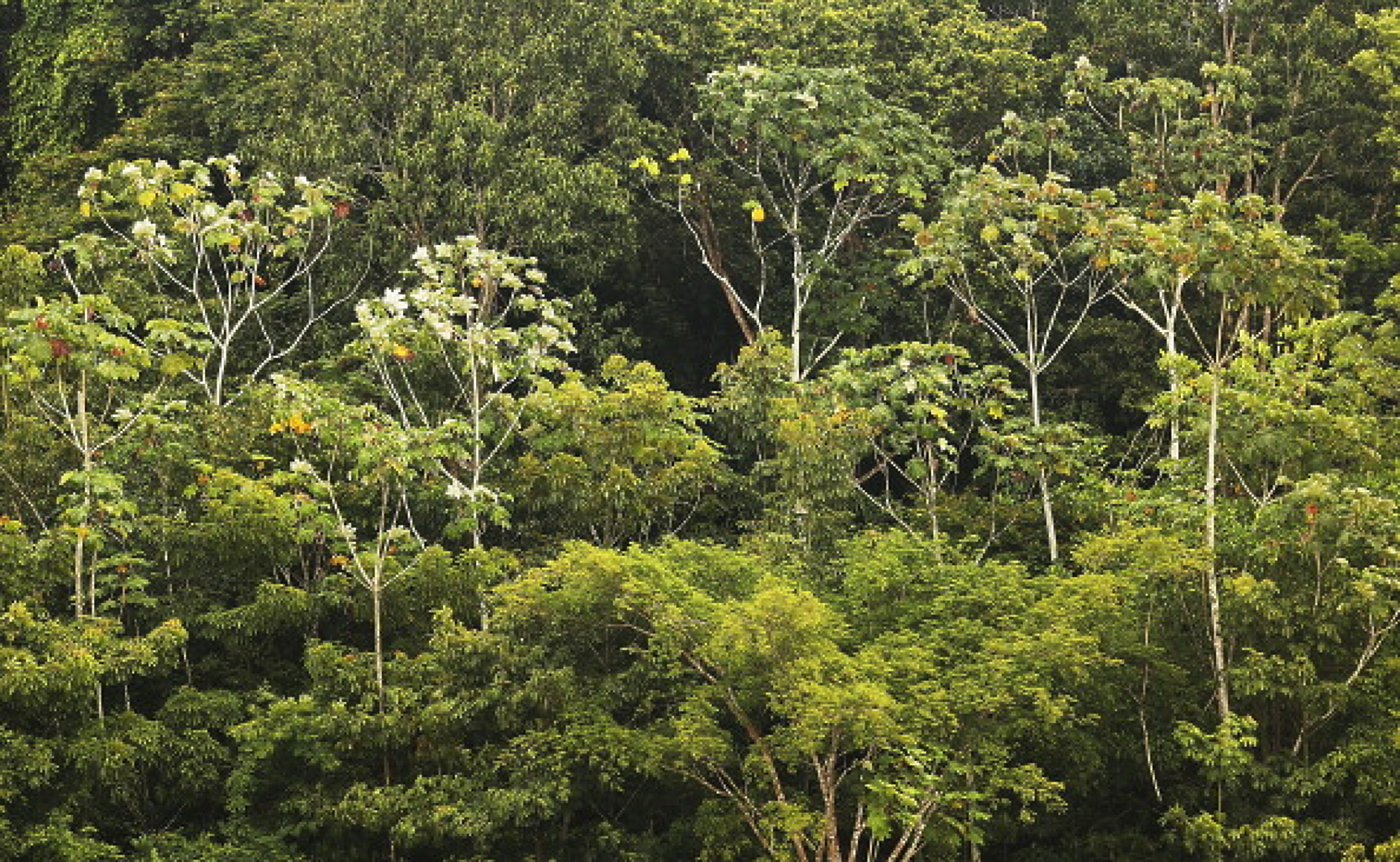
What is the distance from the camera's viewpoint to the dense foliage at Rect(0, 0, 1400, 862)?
1039 centimetres

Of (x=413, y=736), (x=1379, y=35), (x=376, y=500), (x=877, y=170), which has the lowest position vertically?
(x=413, y=736)

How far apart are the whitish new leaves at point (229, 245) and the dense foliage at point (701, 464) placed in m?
0.08

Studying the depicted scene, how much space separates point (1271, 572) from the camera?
10781 mm

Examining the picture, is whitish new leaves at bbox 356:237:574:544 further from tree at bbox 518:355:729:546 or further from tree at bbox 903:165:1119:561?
tree at bbox 903:165:1119:561

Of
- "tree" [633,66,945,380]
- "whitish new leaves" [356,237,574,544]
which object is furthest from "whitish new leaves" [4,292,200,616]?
"tree" [633,66,945,380]

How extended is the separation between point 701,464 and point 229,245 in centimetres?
423

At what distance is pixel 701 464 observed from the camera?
1282 cm

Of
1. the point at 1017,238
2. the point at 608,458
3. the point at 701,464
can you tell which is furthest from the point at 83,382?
the point at 1017,238

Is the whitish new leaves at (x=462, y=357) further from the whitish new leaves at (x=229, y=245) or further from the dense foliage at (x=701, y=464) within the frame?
the whitish new leaves at (x=229, y=245)

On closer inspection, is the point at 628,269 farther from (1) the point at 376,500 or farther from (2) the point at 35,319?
(2) the point at 35,319

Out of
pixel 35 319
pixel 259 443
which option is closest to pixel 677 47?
pixel 259 443

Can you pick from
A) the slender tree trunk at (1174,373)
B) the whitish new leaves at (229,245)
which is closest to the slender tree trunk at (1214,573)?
the slender tree trunk at (1174,373)

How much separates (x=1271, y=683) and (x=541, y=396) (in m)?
5.72

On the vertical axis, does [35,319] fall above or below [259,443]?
above
